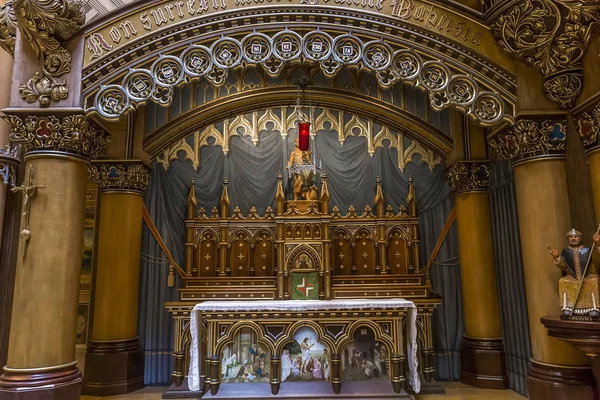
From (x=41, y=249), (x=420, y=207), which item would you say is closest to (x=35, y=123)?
(x=41, y=249)

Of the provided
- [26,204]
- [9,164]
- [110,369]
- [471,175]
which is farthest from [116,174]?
[471,175]

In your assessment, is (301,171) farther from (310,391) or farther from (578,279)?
(578,279)

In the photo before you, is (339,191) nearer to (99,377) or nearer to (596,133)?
(596,133)

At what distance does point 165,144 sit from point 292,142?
242 cm

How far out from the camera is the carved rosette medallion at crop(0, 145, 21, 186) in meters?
5.96

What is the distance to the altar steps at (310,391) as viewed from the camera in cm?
594

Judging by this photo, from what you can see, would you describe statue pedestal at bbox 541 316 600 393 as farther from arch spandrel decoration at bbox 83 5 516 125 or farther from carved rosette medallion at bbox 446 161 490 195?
carved rosette medallion at bbox 446 161 490 195

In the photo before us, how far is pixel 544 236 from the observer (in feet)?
17.3

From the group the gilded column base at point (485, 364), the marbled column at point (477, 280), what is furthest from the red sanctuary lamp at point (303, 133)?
the gilded column base at point (485, 364)

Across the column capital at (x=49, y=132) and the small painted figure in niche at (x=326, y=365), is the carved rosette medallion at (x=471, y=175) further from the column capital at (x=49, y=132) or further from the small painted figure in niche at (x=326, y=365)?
the column capital at (x=49, y=132)

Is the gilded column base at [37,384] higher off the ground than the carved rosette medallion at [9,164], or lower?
lower

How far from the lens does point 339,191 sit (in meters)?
8.64

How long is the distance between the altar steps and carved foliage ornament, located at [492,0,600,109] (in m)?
4.30

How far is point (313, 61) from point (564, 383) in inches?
187
